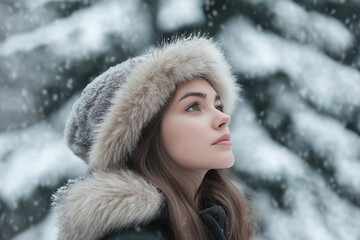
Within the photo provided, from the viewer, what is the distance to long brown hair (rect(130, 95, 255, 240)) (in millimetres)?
1311

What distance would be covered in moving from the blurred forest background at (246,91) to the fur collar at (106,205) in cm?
212

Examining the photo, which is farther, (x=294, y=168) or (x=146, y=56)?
(x=294, y=168)

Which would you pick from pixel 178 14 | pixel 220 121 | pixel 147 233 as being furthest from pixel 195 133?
pixel 178 14

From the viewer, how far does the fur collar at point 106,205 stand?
120cm

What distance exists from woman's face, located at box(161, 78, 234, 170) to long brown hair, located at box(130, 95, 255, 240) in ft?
0.14

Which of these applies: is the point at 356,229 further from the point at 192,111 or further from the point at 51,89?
the point at 51,89

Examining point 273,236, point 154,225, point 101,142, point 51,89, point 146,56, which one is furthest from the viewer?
point 51,89

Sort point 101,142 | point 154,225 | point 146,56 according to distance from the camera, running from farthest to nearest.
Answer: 1. point 146,56
2. point 101,142
3. point 154,225

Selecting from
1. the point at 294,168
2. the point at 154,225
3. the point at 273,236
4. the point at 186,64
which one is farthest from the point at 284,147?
the point at 154,225

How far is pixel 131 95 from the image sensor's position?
4.78 ft

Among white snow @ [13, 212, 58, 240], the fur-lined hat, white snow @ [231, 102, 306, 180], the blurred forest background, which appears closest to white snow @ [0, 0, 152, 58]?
the blurred forest background

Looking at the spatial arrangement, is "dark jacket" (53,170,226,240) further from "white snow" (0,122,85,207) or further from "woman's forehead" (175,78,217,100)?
"white snow" (0,122,85,207)

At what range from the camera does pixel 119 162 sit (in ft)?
4.75

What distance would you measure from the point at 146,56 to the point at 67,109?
2086 millimetres
